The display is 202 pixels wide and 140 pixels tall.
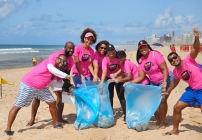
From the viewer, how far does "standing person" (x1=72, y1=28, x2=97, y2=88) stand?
17.0 feet

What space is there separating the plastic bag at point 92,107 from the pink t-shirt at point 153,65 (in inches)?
32.2

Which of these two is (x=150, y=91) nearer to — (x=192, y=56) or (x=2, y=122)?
(x=192, y=56)

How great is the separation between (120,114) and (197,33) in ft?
8.63

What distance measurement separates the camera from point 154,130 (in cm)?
474

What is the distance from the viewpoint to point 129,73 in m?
5.01

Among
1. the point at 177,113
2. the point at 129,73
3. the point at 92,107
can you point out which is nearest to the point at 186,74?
the point at 177,113

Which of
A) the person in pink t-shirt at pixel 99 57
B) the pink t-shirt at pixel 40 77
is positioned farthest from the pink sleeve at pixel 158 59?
the pink t-shirt at pixel 40 77

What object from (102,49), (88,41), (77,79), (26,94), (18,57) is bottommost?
(18,57)

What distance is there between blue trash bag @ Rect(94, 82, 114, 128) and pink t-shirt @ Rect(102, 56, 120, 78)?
319mm

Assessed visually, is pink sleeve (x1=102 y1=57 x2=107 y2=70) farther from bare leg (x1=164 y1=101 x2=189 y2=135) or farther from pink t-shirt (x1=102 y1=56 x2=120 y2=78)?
bare leg (x1=164 y1=101 x2=189 y2=135)

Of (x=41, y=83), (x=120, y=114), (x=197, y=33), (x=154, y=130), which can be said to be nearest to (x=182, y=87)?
(x=120, y=114)

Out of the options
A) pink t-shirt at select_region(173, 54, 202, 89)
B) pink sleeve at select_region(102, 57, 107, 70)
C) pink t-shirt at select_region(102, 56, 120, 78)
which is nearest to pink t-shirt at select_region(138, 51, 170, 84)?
pink t-shirt at select_region(173, 54, 202, 89)

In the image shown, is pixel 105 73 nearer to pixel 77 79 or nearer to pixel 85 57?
pixel 85 57

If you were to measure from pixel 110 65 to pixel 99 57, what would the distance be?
350 millimetres
